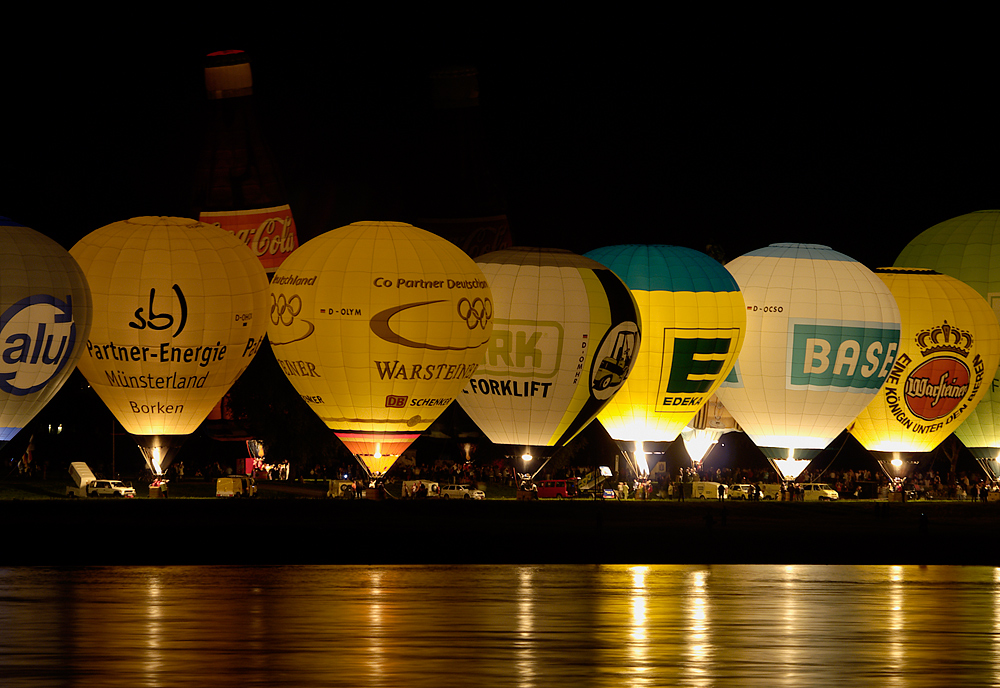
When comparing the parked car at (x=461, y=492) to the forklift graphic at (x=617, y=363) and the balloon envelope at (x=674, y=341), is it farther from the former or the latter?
the forklift graphic at (x=617, y=363)

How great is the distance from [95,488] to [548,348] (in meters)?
9.22

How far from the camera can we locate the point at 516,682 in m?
16.0

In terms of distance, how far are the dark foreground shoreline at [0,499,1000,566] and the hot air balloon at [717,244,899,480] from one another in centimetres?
681

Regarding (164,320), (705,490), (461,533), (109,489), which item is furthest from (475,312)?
(109,489)

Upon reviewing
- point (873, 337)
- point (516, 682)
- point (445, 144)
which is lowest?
point (516, 682)

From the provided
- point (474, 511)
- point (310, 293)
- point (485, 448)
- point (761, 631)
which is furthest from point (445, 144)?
point (761, 631)

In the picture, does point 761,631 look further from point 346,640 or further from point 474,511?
point 474,511

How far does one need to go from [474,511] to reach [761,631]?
1368 cm

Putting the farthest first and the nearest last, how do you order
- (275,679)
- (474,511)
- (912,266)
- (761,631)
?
(912,266) < (474,511) < (761,631) < (275,679)

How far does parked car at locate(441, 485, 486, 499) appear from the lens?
39.4 metres

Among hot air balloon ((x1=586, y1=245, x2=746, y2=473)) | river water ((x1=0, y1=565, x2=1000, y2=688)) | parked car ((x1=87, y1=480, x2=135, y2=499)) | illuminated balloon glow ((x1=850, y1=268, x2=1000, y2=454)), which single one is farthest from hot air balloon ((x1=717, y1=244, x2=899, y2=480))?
river water ((x1=0, y1=565, x2=1000, y2=688))

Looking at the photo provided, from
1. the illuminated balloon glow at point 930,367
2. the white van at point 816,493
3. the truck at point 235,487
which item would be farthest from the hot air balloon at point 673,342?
the truck at point 235,487

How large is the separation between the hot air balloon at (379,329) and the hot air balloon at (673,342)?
16.4ft

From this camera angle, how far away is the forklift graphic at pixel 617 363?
38.0 m
